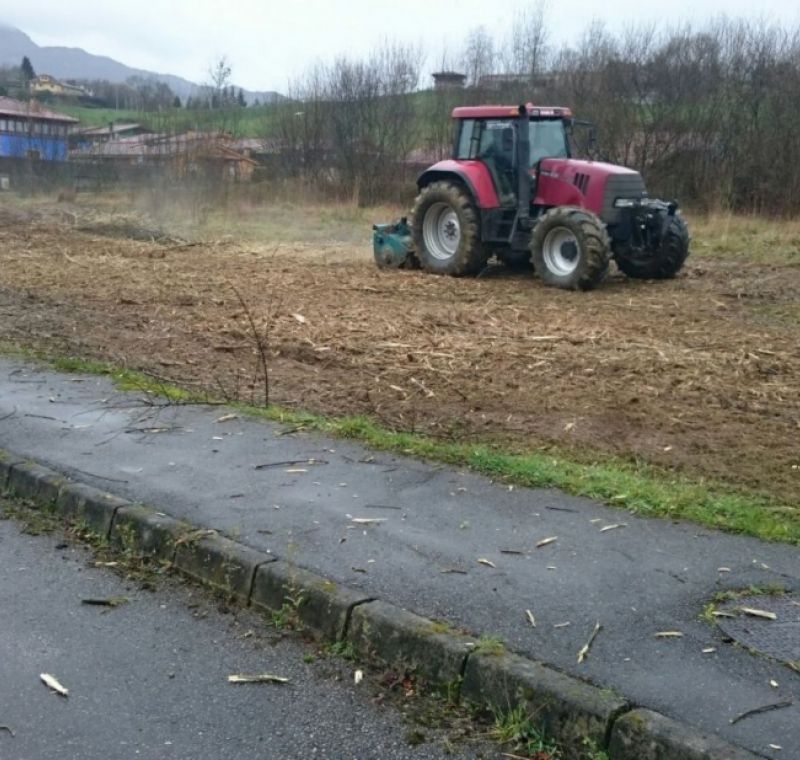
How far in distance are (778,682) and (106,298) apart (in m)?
12.6

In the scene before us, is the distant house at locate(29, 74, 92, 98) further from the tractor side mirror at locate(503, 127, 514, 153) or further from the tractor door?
the tractor side mirror at locate(503, 127, 514, 153)

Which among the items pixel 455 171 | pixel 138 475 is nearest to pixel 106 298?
pixel 455 171

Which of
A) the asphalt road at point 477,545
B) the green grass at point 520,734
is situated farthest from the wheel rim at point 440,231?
the green grass at point 520,734

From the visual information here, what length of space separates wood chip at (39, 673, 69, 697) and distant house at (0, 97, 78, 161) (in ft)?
162

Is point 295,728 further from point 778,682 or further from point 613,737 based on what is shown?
point 778,682

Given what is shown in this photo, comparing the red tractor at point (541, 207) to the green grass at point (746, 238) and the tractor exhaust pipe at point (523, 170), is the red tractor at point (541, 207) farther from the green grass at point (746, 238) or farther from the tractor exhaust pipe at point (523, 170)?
the green grass at point (746, 238)

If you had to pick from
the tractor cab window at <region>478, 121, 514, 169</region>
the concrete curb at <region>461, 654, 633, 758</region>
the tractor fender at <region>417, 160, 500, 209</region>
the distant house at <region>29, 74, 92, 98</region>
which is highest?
the distant house at <region>29, 74, 92, 98</region>

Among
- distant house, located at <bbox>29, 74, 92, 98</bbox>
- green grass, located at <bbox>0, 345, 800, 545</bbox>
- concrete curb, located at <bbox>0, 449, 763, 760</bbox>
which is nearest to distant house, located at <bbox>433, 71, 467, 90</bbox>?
green grass, located at <bbox>0, 345, 800, 545</bbox>

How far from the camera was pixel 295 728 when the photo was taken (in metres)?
4.20

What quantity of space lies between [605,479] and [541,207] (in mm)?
10986

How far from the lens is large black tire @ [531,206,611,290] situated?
1541cm

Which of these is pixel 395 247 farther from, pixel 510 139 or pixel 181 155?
pixel 181 155

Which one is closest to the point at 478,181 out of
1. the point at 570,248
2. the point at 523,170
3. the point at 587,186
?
the point at 523,170

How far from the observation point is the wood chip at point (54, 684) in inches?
177
